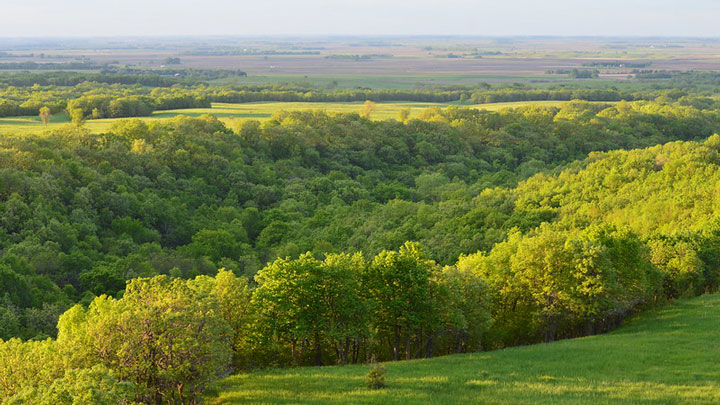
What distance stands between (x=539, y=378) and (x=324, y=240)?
194 ft

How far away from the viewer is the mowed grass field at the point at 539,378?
1259 inches

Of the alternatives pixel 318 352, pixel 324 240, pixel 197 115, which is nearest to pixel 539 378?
pixel 318 352

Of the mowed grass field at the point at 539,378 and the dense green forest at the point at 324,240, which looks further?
the dense green forest at the point at 324,240

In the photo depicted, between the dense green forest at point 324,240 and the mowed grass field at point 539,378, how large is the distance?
292cm

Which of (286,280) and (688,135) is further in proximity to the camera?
(688,135)

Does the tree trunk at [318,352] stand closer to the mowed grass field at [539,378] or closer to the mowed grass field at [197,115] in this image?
the mowed grass field at [539,378]

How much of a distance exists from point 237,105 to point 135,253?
11943 centimetres

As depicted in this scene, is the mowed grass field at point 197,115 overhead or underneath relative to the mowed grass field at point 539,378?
overhead

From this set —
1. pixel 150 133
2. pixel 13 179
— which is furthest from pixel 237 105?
pixel 13 179

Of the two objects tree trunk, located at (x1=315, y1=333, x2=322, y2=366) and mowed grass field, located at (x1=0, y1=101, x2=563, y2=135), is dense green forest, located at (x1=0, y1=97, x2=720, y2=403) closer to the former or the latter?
tree trunk, located at (x1=315, y1=333, x2=322, y2=366)

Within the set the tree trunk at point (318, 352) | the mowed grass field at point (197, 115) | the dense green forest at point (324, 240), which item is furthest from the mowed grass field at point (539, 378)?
the mowed grass field at point (197, 115)

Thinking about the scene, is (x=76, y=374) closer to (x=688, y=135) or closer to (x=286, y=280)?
(x=286, y=280)

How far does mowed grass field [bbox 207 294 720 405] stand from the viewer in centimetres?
3197

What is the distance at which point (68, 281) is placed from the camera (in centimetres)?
6919
